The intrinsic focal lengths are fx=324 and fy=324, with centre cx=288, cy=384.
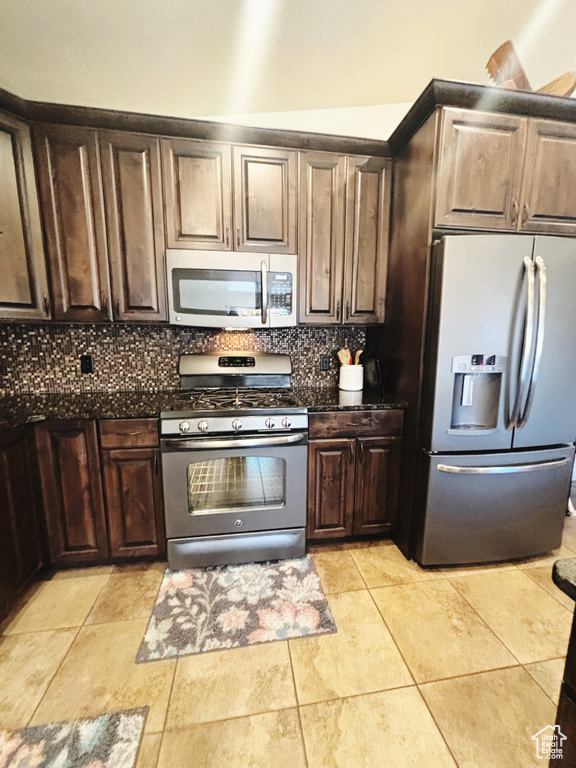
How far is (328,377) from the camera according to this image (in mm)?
2477

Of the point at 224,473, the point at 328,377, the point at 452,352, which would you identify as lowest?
the point at 224,473

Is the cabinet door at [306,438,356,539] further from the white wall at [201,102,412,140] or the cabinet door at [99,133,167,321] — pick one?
the white wall at [201,102,412,140]

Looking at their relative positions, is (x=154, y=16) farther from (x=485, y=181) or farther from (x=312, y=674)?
(x=312, y=674)

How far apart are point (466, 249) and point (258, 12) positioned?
59.8 inches

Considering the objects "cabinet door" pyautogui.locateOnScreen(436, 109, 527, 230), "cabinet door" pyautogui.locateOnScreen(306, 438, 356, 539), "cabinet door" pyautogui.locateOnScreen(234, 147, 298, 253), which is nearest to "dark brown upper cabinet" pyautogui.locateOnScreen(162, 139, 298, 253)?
"cabinet door" pyautogui.locateOnScreen(234, 147, 298, 253)

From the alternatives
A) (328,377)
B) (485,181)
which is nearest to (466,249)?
(485,181)

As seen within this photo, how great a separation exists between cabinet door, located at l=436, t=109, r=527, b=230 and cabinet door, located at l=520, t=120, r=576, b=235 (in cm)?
6

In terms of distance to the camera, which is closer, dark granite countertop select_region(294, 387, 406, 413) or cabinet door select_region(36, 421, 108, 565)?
cabinet door select_region(36, 421, 108, 565)


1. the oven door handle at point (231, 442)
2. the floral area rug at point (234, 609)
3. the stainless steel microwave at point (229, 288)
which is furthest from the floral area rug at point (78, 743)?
the stainless steel microwave at point (229, 288)

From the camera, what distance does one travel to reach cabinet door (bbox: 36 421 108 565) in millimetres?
1698

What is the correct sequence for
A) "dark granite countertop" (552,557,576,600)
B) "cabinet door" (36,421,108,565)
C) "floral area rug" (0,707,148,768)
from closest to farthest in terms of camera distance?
"dark granite countertop" (552,557,576,600)
"floral area rug" (0,707,148,768)
"cabinet door" (36,421,108,565)

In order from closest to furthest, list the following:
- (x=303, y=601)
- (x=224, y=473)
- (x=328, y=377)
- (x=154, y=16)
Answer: (x=154, y=16) < (x=303, y=601) < (x=224, y=473) < (x=328, y=377)

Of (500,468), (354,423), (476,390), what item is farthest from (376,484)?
(476,390)

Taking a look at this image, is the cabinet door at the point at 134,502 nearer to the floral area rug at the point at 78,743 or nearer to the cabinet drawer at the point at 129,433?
the cabinet drawer at the point at 129,433
